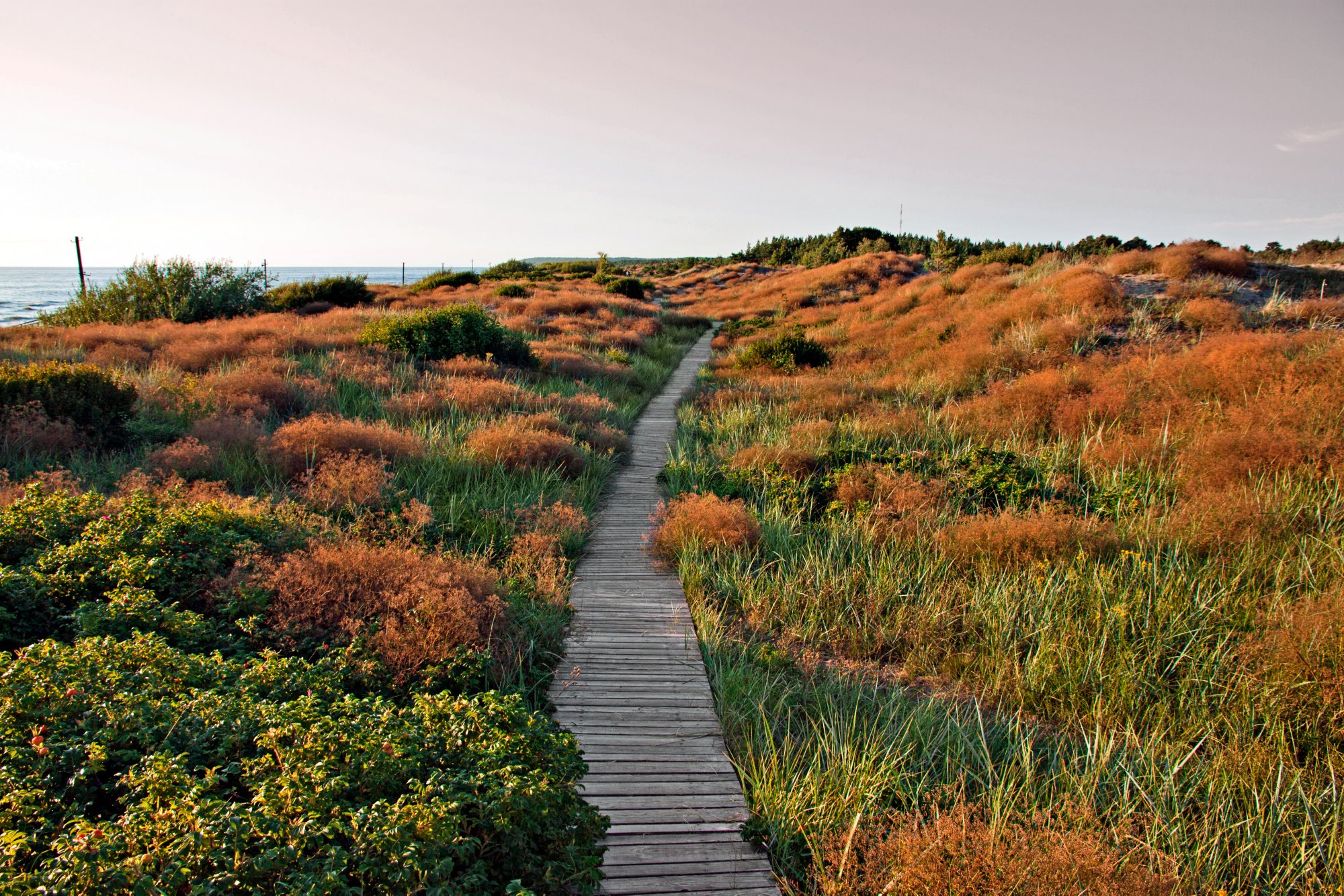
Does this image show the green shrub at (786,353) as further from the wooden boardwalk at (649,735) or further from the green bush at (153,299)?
the green bush at (153,299)

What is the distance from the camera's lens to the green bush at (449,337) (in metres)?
13.0

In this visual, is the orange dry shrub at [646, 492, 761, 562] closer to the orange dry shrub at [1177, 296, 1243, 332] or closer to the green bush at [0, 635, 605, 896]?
the green bush at [0, 635, 605, 896]

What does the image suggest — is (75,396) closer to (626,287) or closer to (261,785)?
(261,785)

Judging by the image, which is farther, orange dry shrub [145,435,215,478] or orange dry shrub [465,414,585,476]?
orange dry shrub [465,414,585,476]

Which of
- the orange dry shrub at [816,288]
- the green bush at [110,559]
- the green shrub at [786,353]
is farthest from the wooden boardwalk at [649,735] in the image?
the orange dry shrub at [816,288]

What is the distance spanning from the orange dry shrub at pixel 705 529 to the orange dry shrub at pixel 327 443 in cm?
296

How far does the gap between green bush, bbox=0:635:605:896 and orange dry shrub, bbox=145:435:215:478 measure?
12.6ft

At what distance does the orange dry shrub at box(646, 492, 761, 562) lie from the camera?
5621 mm

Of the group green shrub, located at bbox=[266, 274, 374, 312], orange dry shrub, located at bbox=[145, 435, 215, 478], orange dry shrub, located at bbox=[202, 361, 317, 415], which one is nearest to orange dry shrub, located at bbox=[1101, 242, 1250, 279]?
orange dry shrub, located at bbox=[202, 361, 317, 415]

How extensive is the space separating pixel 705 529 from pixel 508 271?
40.7m

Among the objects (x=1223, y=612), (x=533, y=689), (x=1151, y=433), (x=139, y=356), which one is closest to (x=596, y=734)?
(x=533, y=689)

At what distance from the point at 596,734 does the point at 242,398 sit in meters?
6.97

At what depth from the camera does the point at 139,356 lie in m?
10.6

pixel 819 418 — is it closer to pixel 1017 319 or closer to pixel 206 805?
pixel 1017 319
